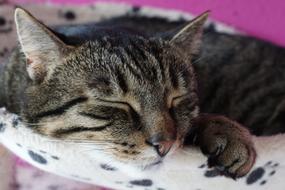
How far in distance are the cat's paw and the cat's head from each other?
5cm

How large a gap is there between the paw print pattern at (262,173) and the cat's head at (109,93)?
161 millimetres

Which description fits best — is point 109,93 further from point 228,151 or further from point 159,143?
point 228,151

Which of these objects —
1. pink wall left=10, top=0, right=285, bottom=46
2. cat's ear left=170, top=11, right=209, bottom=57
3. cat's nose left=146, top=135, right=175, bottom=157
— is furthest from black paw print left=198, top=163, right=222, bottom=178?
pink wall left=10, top=0, right=285, bottom=46

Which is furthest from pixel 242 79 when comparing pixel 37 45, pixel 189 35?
pixel 37 45

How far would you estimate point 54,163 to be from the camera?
1.02 metres

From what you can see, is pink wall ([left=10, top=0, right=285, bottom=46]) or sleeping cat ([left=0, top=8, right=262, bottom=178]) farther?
pink wall ([left=10, top=0, right=285, bottom=46])

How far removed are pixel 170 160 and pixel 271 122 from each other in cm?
50

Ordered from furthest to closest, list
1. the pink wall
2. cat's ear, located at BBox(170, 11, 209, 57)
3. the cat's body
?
the pink wall, the cat's body, cat's ear, located at BBox(170, 11, 209, 57)

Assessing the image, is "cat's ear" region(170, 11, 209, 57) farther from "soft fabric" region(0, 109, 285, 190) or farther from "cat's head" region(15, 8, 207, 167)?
"soft fabric" region(0, 109, 285, 190)

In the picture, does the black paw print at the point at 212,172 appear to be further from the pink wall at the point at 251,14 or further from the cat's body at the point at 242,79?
the pink wall at the point at 251,14

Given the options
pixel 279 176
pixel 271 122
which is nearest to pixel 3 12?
pixel 271 122

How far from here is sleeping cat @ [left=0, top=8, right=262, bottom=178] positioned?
0.97 meters

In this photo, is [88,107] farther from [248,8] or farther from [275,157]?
[248,8]

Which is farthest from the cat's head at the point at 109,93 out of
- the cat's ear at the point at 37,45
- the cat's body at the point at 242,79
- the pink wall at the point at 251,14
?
the pink wall at the point at 251,14
